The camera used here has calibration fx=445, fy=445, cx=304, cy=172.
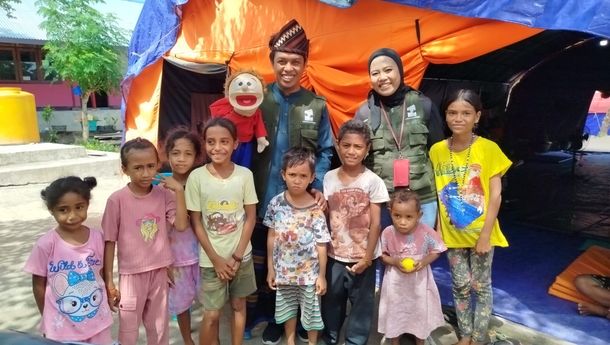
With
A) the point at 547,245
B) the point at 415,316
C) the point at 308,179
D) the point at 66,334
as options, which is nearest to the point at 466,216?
the point at 415,316

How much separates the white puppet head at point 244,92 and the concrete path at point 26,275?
1556 millimetres

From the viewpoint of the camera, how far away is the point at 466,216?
266 centimetres

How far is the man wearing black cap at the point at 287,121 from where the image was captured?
2865mm

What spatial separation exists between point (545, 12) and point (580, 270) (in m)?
2.26

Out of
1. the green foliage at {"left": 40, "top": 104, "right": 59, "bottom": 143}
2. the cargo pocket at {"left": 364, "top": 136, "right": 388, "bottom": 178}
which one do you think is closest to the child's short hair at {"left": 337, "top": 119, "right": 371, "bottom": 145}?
the cargo pocket at {"left": 364, "top": 136, "right": 388, "bottom": 178}

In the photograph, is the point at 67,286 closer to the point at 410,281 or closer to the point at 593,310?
the point at 410,281

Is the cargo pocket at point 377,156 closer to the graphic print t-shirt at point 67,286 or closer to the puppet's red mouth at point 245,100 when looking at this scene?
the puppet's red mouth at point 245,100

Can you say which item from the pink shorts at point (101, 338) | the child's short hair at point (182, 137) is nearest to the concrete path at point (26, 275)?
the pink shorts at point (101, 338)

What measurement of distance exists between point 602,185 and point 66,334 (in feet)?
28.4

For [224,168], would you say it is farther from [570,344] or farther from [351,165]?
[570,344]

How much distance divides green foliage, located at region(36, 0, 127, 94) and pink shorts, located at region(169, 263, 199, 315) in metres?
12.4

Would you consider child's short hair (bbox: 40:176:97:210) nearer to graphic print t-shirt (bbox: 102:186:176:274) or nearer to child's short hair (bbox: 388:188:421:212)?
graphic print t-shirt (bbox: 102:186:176:274)

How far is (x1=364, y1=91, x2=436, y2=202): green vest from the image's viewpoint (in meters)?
2.72

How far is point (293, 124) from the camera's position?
290 cm
